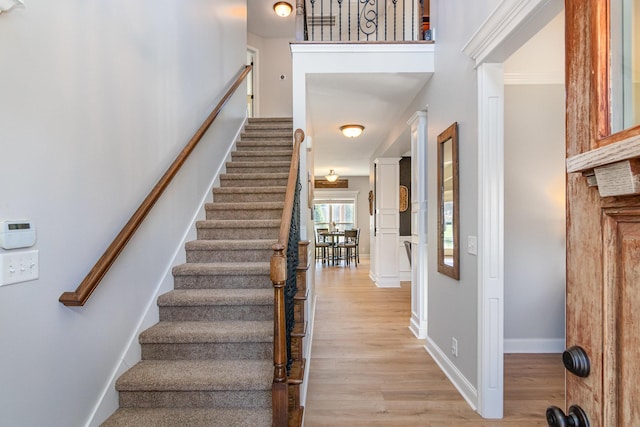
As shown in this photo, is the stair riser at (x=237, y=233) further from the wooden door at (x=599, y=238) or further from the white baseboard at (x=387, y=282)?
the white baseboard at (x=387, y=282)

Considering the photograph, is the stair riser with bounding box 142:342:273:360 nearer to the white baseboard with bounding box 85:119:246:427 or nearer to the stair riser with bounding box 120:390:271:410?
the white baseboard with bounding box 85:119:246:427

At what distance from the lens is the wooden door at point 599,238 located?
560mm

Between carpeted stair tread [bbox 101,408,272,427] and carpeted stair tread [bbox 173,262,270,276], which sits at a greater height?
carpeted stair tread [bbox 173,262,270,276]

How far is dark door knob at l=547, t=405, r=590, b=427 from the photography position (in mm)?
657

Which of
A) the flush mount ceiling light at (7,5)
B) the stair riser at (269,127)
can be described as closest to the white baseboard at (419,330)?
the stair riser at (269,127)

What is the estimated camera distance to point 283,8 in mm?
5918

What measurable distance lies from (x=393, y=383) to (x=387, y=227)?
383cm

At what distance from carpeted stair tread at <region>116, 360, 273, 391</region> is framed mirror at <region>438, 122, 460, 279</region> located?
64.7 inches

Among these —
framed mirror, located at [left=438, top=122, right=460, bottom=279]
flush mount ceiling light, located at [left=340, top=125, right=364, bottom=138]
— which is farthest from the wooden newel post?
flush mount ceiling light, located at [left=340, top=125, right=364, bottom=138]

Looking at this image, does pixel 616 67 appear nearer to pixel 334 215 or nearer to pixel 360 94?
pixel 360 94

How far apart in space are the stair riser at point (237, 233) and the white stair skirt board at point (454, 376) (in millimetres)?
1848

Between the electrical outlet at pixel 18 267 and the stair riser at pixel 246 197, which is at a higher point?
the stair riser at pixel 246 197

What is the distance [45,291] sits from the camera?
1.44 meters

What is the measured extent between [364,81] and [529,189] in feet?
6.63
